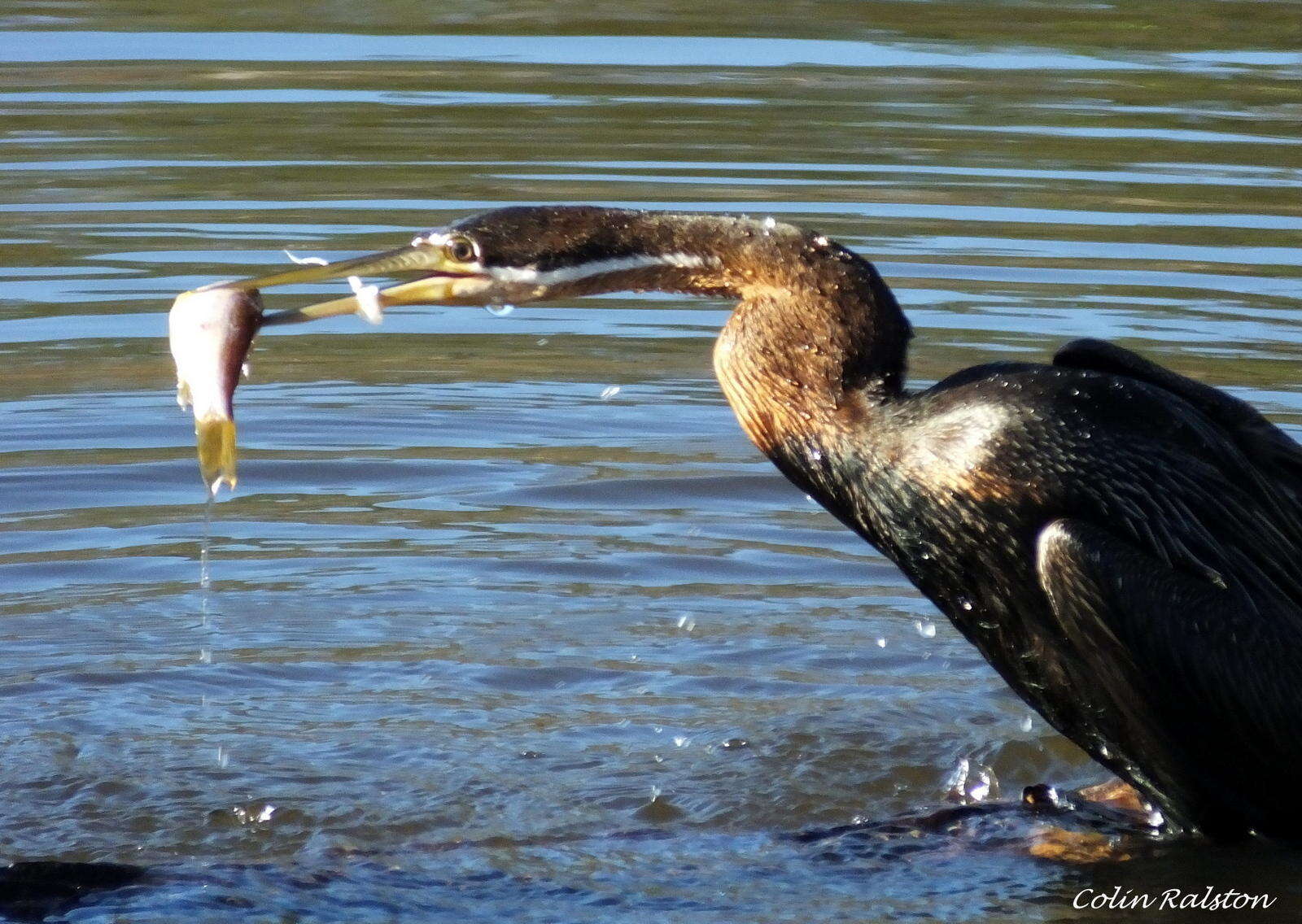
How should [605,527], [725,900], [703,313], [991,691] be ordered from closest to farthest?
1. [725,900]
2. [991,691]
3. [605,527]
4. [703,313]

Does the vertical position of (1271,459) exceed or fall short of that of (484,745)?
it exceeds it

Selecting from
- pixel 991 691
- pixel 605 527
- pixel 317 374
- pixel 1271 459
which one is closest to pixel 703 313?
pixel 317 374

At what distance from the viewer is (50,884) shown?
4660 mm

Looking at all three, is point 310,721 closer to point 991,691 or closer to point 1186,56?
point 991,691

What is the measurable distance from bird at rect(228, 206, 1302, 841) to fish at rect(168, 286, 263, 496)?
84 millimetres

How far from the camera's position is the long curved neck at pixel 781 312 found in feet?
15.8

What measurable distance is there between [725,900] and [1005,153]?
7218mm

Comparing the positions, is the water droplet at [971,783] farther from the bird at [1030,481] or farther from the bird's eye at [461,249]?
the bird's eye at [461,249]

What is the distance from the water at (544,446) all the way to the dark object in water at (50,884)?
5 cm

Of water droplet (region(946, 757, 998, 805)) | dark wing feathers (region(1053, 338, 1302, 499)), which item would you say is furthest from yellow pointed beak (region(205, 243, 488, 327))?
water droplet (region(946, 757, 998, 805))

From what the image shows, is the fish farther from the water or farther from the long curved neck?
the water

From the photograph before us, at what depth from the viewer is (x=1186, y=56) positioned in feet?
41.9

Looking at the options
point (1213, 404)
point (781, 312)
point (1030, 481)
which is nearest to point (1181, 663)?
point (1030, 481)

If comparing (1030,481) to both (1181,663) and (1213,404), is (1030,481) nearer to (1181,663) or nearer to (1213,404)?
(1181,663)
